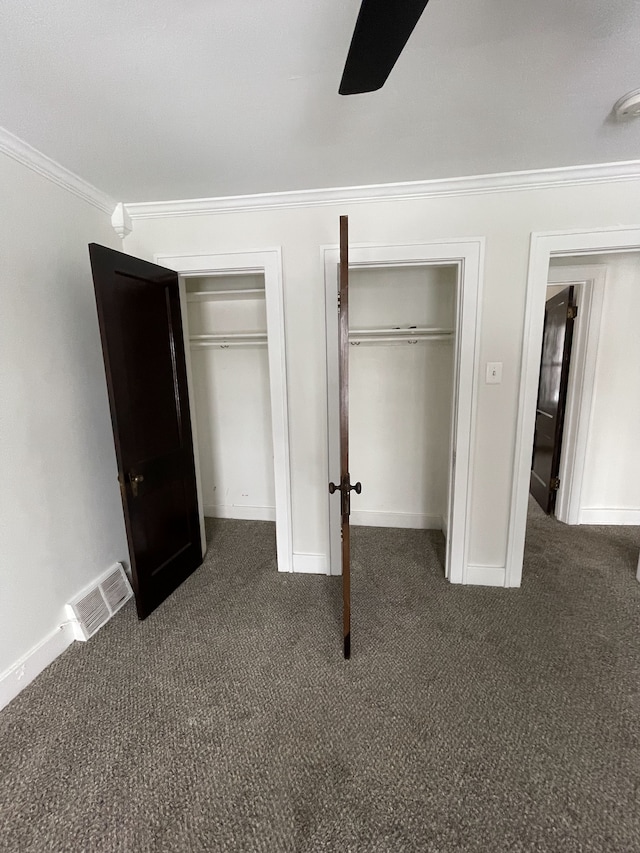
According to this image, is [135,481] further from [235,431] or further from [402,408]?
[402,408]

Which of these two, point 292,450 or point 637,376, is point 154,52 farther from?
point 637,376

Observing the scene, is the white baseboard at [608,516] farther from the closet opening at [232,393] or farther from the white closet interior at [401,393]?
the closet opening at [232,393]

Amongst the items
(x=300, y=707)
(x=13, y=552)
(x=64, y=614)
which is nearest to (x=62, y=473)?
(x=13, y=552)

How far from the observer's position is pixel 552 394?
3246mm

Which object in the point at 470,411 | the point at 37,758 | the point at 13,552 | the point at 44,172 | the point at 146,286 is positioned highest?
the point at 44,172

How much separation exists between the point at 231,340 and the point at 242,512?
1597 mm

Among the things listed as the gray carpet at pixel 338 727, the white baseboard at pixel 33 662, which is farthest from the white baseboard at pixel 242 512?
the white baseboard at pixel 33 662

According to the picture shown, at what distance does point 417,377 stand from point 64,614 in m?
2.77

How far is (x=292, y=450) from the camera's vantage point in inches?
93.7

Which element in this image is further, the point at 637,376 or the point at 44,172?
the point at 637,376

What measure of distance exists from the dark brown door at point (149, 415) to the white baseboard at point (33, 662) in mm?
362

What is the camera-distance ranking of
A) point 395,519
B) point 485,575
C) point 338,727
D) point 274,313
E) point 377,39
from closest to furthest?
point 377,39 → point 338,727 → point 274,313 → point 485,575 → point 395,519

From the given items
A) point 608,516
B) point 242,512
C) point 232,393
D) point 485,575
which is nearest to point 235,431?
point 232,393

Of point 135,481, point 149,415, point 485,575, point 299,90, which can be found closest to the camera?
point 299,90
